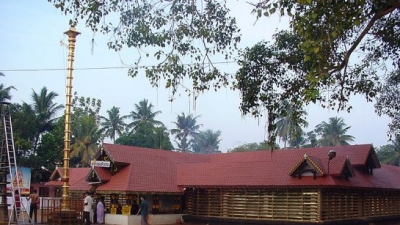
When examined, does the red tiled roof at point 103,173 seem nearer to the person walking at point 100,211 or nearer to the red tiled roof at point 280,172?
the person walking at point 100,211

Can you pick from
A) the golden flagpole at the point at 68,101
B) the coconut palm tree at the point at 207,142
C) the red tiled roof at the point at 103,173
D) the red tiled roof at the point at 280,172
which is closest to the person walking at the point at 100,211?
the red tiled roof at the point at 103,173

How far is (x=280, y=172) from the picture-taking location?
77.2 feet

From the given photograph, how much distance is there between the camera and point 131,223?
78.9ft

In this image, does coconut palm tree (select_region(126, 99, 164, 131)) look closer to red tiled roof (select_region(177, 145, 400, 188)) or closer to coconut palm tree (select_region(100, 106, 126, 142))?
→ coconut palm tree (select_region(100, 106, 126, 142))

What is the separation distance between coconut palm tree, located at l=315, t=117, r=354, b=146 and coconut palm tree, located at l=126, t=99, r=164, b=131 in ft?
64.3

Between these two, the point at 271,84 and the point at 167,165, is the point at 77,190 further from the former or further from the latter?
the point at 271,84

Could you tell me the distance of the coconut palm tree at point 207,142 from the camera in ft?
252

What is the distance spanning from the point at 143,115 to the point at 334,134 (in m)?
22.8

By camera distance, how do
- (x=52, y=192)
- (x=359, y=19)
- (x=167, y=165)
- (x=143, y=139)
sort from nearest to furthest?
1. (x=359, y=19)
2. (x=167, y=165)
3. (x=52, y=192)
4. (x=143, y=139)

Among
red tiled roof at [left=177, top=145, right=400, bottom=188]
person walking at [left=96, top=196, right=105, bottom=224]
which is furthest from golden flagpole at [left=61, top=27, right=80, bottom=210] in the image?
red tiled roof at [left=177, top=145, right=400, bottom=188]

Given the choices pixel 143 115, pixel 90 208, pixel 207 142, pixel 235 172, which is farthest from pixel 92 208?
pixel 207 142

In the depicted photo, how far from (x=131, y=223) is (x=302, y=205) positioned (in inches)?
318

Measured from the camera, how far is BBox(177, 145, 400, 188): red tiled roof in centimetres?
2214

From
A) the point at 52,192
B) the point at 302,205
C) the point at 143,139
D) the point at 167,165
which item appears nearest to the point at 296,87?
Result: the point at 302,205
